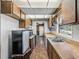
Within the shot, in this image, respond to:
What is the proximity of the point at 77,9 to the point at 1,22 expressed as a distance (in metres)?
2.92

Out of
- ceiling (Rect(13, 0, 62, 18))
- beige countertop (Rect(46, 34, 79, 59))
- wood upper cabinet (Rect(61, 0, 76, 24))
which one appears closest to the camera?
beige countertop (Rect(46, 34, 79, 59))

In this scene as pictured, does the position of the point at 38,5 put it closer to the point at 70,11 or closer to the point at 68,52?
the point at 70,11

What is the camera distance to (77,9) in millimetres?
2154

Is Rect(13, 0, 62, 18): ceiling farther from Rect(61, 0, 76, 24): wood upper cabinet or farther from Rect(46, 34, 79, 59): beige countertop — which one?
Rect(46, 34, 79, 59): beige countertop

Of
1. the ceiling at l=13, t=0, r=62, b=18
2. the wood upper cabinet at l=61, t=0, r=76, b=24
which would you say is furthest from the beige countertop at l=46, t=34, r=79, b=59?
the ceiling at l=13, t=0, r=62, b=18

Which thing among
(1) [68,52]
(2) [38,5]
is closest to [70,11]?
(1) [68,52]

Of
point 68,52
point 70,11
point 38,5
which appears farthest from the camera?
point 38,5

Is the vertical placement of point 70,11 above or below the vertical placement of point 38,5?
below

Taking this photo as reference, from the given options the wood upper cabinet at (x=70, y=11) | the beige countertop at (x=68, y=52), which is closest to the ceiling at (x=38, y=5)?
the wood upper cabinet at (x=70, y=11)

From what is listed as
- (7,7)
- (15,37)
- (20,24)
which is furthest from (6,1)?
(20,24)

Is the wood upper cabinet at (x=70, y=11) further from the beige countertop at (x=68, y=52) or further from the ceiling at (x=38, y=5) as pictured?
the ceiling at (x=38, y=5)

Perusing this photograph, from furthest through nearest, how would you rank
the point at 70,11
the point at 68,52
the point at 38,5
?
the point at 38,5
the point at 70,11
the point at 68,52

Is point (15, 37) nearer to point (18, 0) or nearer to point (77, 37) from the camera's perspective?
point (18, 0)

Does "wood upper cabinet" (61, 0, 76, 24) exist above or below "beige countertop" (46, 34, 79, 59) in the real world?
above
